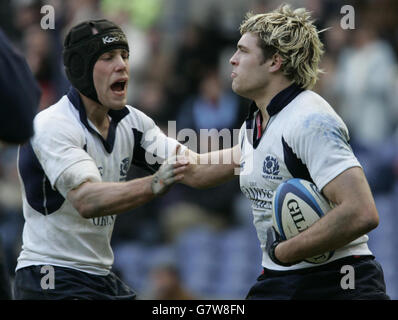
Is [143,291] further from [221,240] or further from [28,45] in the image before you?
[28,45]

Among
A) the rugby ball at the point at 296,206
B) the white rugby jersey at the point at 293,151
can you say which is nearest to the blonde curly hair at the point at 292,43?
the white rugby jersey at the point at 293,151

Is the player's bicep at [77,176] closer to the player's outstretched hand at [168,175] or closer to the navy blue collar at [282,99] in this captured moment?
the player's outstretched hand at [168,175]

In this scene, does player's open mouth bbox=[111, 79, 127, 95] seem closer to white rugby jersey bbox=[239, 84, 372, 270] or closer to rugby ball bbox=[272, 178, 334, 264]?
white rugby jersey bbox=[239, 84, 372, 270]

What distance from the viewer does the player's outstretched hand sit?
17.5 ft

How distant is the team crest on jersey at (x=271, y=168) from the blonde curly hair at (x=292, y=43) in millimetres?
598

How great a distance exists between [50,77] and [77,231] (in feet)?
21.1

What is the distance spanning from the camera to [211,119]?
10.6 metres

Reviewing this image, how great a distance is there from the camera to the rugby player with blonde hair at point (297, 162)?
195 inches

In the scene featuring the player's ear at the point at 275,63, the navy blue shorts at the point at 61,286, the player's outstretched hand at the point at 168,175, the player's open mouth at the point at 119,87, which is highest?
the player's ear at the point at 275,63

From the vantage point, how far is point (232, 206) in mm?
10711

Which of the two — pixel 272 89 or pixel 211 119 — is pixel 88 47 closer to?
pixel 272 89

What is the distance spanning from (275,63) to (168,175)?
1.05 m

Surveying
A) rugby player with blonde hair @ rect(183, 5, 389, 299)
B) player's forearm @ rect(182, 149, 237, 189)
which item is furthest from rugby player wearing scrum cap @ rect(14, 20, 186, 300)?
rugby player with blonde hair @ rect(183, 5, 389, 299)

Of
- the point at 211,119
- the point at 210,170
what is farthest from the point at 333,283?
the point at 211,119
